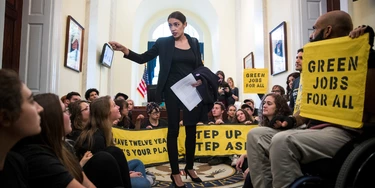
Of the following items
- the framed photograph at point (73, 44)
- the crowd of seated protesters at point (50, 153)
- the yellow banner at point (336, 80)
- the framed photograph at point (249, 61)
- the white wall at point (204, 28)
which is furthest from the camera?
the framed photograph at point (249, 61)

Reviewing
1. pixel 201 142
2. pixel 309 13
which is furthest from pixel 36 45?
pixel 309 13

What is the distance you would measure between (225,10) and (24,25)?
5.52 metres

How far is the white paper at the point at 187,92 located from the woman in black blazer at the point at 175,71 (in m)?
0.04

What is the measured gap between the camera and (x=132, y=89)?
8.69m

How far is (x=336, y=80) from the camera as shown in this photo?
1132 millimetres

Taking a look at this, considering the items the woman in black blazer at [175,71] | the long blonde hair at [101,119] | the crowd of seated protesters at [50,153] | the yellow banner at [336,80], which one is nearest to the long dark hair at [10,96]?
the crowd of seated protesters at [50,153]

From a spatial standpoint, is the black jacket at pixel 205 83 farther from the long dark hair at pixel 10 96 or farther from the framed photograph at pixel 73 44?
the framed photograph at pixel 73 44

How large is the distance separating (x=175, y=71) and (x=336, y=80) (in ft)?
3.77

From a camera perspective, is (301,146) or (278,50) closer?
(301,146)

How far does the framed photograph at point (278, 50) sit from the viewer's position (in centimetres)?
426

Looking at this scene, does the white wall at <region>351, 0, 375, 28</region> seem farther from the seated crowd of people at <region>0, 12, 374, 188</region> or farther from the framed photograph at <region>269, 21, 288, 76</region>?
the framed photograph at <region>269, 21, 288, 76</region>

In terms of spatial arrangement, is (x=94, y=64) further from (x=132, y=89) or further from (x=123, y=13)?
(x=132, y=89)

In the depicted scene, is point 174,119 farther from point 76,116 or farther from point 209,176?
point 209,176

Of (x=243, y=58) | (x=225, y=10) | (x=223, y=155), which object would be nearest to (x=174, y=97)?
(x=223, y=155)
